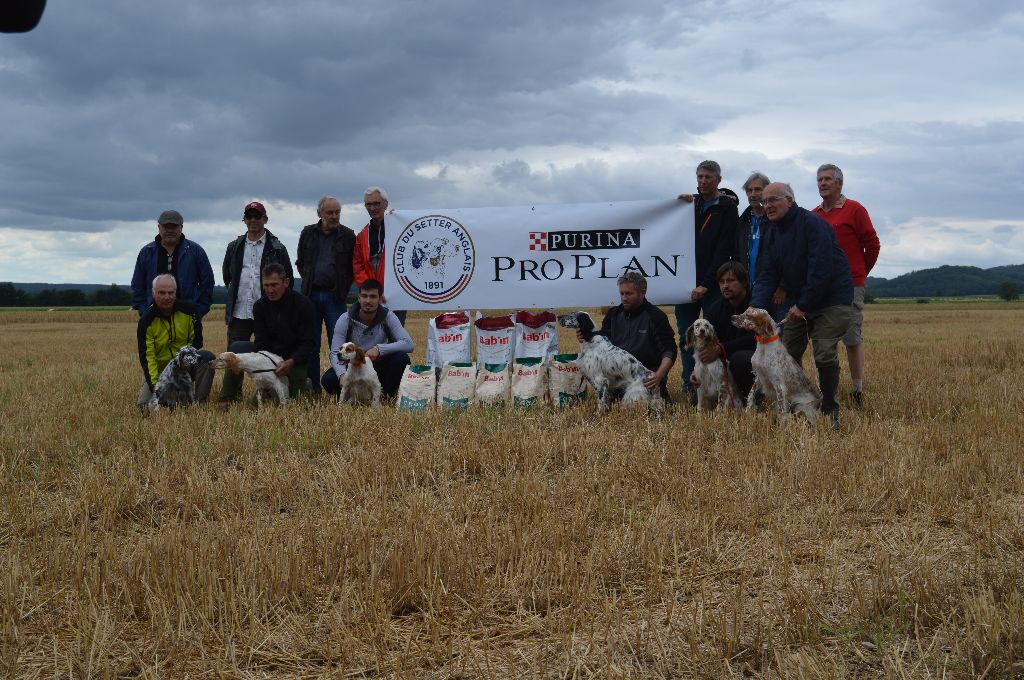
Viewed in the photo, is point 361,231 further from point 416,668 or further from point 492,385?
point 416,668

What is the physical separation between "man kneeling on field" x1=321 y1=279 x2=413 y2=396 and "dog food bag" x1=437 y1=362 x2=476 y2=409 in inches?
23.2

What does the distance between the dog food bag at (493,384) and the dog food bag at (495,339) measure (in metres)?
0.34

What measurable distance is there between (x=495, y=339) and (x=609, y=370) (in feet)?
5.32

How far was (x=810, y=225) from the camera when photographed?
6871 millimetres

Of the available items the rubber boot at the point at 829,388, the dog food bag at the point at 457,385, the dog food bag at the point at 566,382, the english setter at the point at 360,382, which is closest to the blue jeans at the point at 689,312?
the dog food bag at the point at 566,382

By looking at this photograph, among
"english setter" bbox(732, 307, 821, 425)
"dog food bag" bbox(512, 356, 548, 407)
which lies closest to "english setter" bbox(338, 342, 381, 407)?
"dog food bag" bbox(512, 356, 548, 407)

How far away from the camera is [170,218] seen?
28.6 ft

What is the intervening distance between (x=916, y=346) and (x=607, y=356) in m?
11.0

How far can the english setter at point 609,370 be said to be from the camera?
24.8ft

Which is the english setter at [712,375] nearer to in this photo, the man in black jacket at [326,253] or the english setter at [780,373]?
the english setter at [780,373]

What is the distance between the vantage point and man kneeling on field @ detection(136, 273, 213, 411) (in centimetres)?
839

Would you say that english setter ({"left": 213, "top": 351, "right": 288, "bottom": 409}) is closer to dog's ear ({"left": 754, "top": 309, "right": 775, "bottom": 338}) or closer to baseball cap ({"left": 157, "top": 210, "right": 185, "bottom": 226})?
baseball cap ({"left": 157, "top": 210, "right": 185, "bottom": 226})

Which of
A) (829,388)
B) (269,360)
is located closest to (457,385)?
(269,360)

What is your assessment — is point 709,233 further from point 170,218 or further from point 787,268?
point 170,218
